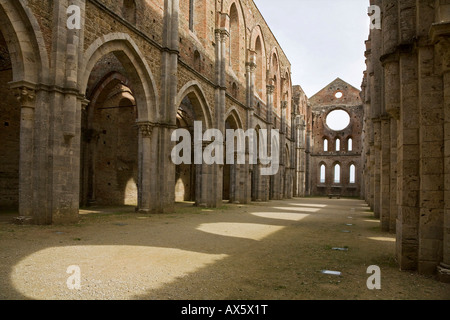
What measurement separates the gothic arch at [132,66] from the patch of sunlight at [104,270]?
5699 millimetres

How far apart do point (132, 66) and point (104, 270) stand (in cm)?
949

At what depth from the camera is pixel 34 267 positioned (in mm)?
4645

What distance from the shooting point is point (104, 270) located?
459 centimetres

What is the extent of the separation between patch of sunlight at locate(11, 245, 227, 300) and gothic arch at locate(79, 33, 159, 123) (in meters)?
5.70

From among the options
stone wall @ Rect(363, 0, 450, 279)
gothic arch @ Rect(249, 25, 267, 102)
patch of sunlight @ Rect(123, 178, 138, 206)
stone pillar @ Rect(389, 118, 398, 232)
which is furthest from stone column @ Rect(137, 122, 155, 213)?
gothic arch @ Rect(249, 25, 267, 102)

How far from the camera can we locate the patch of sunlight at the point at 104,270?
3.67 m

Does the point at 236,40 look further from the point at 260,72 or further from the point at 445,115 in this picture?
the point at 445,115

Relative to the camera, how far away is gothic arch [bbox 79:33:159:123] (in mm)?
10083

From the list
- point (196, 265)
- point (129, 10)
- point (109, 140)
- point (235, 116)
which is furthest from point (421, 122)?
point (235, 116)

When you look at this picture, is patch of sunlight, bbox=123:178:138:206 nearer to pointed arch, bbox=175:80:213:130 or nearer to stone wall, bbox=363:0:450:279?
pointed arch, bbox=175:80:213:130

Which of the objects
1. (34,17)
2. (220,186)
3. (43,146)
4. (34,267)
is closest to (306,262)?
(34,267)

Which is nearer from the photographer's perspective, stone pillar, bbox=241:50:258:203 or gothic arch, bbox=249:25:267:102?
stone pillar, bbox=241:50:258:203

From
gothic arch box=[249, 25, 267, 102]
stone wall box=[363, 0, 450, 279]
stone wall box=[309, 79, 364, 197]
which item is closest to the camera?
stone wall box=[363, 0, 450, 279]
